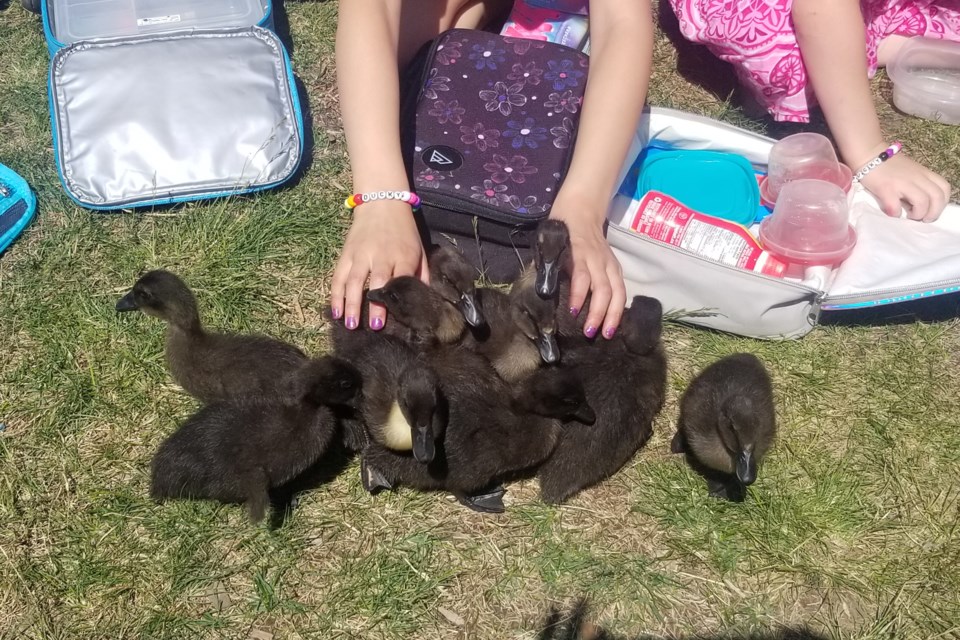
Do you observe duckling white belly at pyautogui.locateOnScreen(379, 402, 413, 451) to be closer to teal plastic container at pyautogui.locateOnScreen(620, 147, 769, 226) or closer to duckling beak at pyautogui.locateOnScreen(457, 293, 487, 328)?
duckling beak at pyautogui.locateOnScreen(457, 293, 487, 328)

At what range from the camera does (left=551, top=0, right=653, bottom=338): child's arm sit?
2924mm

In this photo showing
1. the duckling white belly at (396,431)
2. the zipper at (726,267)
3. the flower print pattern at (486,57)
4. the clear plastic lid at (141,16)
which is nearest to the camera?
the duckling white belly at (396,431)

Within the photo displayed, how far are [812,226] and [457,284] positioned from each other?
167 cm

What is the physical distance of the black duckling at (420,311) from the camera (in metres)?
2.78

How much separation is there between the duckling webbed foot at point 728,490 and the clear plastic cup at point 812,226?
109cm

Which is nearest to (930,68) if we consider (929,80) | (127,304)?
(929,80)

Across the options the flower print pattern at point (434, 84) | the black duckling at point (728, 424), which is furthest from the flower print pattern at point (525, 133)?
the black duckling at point (728, 424)

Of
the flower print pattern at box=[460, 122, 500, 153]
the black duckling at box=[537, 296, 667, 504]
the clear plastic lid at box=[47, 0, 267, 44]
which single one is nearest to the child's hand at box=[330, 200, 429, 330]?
the flower print pattern at box=[460, 122, 500, 153]

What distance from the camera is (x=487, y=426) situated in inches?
108

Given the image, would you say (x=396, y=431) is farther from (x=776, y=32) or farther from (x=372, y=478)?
(x=776, y=32)

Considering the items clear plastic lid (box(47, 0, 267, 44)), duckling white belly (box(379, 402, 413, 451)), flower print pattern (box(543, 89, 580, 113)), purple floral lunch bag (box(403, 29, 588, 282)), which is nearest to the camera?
duckling white belly (box(379, 402, 413, 451))

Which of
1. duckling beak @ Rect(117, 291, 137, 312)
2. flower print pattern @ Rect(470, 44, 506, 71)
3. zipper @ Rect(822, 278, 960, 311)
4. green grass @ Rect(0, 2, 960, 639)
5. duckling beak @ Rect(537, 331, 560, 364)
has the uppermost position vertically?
flower print pattern @ Rect(470, 44, 506, 71)

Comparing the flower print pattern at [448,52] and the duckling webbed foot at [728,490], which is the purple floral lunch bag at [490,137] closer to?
the flower print pattern at [448,52]

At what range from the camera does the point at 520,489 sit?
3.07 meters
